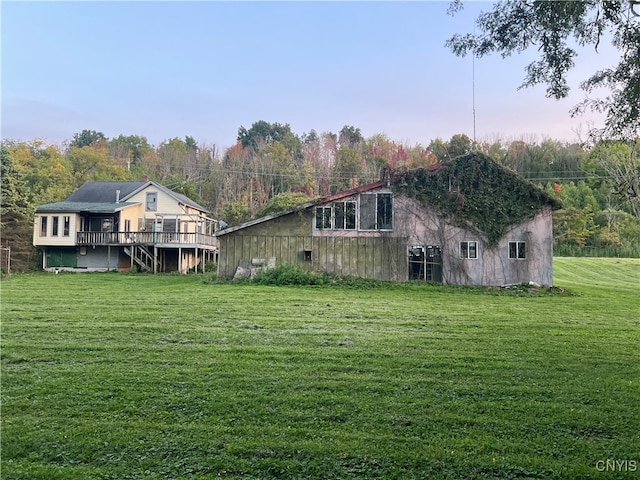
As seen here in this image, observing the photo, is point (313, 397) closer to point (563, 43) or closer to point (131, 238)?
point (563, 43)

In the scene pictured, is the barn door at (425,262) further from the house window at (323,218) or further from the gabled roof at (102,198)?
the gabled roof at (102,198)

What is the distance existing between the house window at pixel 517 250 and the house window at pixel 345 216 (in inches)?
258

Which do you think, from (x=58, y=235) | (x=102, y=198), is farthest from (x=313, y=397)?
(x=102, y=198)

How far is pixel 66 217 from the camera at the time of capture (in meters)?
27.7

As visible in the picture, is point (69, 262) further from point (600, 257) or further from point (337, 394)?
point (600, 257)

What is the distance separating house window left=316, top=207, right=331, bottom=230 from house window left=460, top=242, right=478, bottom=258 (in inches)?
223

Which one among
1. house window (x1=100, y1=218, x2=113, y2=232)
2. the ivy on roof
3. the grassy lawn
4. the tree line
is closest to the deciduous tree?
the grassy lawn

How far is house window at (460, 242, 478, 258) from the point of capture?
1936 centimetres

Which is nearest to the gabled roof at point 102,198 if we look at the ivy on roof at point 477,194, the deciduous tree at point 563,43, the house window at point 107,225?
the house window at point 107,225

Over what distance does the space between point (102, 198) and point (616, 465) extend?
32.6 m

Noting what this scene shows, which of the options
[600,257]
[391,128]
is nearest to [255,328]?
[600,257]

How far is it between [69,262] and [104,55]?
18291mm

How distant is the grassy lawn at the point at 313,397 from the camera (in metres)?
3.54

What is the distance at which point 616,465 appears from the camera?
3533mm
